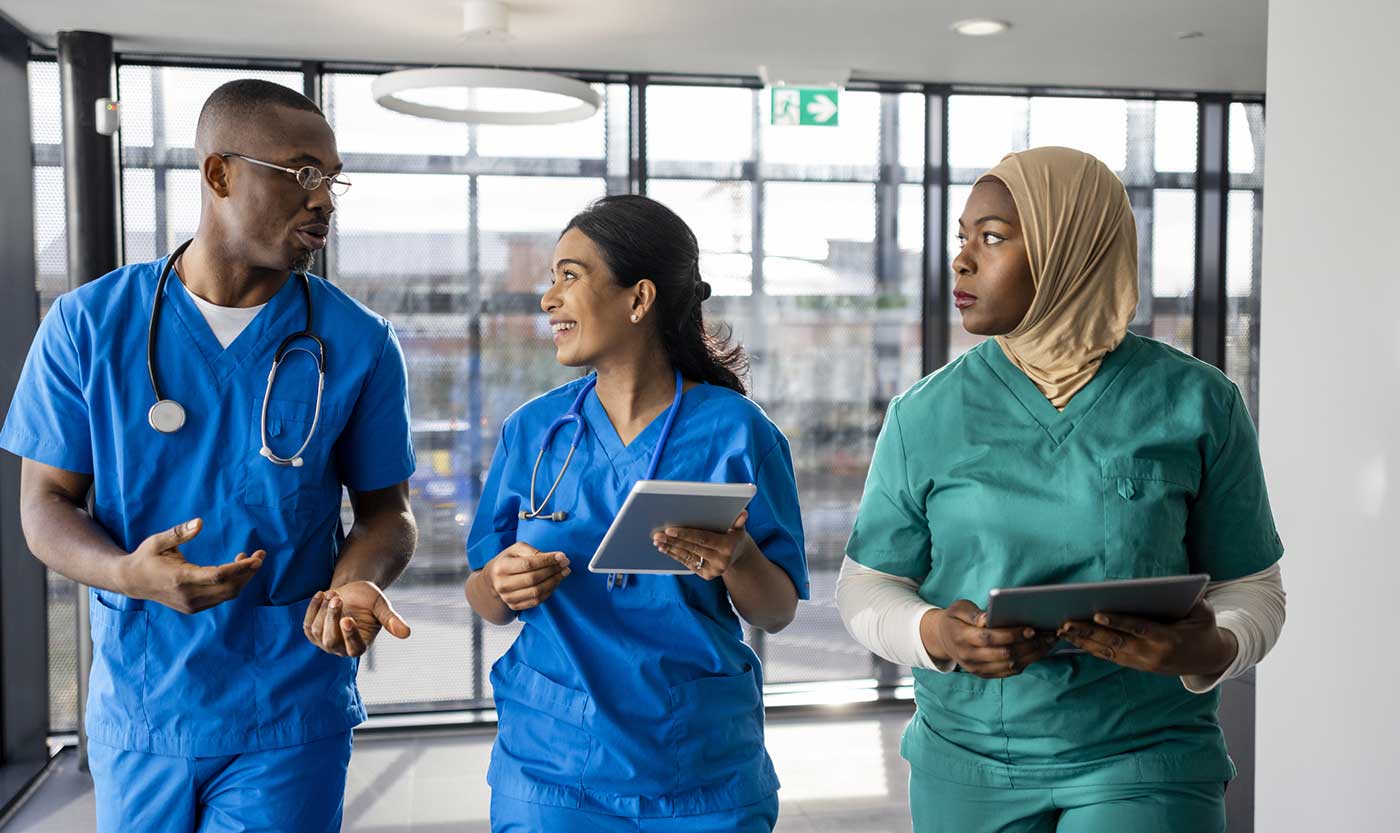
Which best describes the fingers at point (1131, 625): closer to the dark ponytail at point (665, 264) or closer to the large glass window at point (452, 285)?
the dark ponytail at point (665, 264)

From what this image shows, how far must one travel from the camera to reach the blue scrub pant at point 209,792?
5.57 ft

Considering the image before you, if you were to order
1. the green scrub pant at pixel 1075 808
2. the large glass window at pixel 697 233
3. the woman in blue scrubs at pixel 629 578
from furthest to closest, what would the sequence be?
the large glass window at pixel 697 233 → the woman in blue scrubs at pixel 629 578 → the green scrub pant at pixel 1075 808

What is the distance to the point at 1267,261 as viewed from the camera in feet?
8.74

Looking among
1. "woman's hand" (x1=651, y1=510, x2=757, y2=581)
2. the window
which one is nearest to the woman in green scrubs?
"woman's hand" (x1=651, y1=510, x2=757, y2=581)

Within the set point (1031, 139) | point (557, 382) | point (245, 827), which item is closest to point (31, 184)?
point (557, 382)

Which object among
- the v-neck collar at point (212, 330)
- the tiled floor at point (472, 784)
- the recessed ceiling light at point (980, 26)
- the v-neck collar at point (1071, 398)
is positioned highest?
the recessed ceiling light at point (980, 26)

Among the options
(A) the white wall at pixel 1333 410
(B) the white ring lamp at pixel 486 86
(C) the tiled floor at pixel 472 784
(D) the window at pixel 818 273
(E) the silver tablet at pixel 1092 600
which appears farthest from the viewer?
(D) the window at pixel 818 273

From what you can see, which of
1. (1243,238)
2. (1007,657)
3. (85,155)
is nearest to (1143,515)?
(1007,657)

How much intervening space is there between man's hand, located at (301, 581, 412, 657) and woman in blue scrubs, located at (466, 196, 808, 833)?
0.54 ft

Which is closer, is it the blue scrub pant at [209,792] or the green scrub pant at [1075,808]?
the green scrub pant at [1075,808]

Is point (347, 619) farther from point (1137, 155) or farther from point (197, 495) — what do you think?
point (1137, 155)

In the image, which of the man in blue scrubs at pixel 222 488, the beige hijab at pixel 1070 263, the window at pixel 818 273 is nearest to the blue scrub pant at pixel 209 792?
the man in blue scrubs at pixel 222 488

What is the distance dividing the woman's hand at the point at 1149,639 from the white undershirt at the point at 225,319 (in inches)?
50.4

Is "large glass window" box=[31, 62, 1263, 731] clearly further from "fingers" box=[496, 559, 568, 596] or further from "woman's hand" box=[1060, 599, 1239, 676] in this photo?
"woman's hand" box=[1060, 599, 1239, 676]
